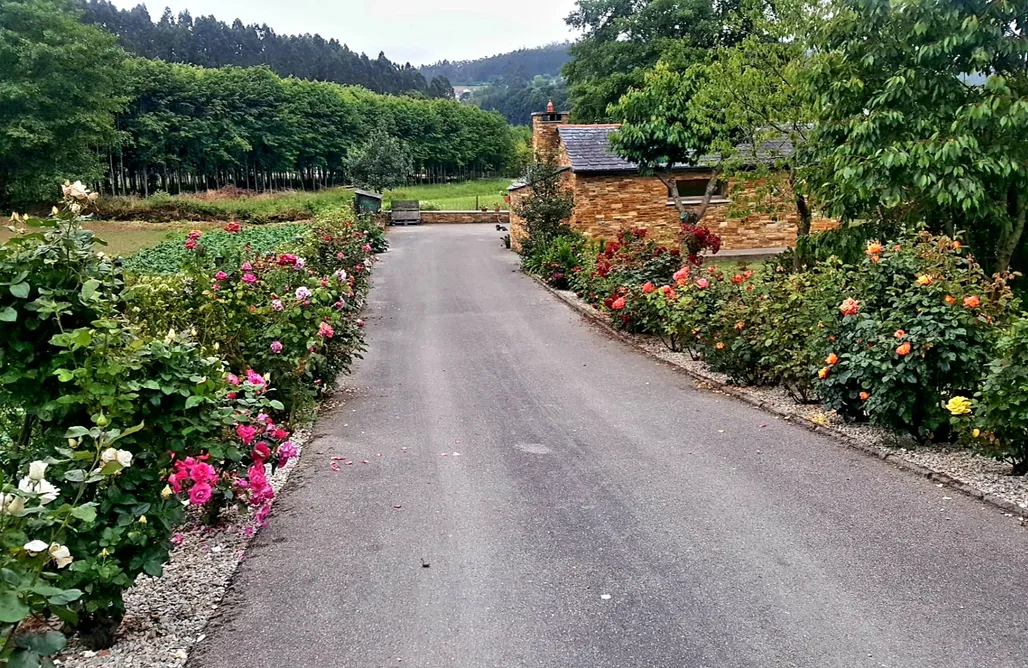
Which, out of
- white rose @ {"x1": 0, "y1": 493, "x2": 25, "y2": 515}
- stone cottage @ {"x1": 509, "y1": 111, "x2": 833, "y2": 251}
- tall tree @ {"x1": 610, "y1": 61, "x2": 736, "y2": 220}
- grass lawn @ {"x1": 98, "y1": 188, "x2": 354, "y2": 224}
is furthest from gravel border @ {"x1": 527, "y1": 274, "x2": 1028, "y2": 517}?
grass lawn @ {"x1": 98, "y1": 188, "x2": 354, "y2": 224}

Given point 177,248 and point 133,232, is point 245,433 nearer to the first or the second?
point 177,248

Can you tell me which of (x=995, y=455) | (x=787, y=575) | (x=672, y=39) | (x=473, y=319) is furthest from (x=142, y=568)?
(x=672, y=39)

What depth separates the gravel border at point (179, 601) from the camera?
138 inches

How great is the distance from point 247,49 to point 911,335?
10789 cm

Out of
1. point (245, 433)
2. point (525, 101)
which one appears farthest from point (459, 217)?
point (525, 101)

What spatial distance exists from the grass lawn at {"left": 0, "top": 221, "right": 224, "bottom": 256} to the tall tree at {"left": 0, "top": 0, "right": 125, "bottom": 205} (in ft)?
22.1

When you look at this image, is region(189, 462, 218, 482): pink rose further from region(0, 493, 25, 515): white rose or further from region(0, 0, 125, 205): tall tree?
region(0, 0, 125, 205): tall tree

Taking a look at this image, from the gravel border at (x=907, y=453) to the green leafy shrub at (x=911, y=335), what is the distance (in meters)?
0.19

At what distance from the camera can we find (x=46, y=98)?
43594mm

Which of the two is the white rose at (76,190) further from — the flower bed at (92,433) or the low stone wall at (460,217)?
the low stone wall at (460,217)

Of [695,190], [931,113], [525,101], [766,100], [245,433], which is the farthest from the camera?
[525,101]

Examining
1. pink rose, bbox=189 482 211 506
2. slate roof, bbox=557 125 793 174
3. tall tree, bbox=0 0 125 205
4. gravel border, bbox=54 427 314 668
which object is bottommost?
gravel border, bbox=54 427 314 668

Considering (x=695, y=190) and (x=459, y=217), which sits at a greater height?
(x=695, y=190)

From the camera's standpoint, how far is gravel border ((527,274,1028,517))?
5.31 metres
